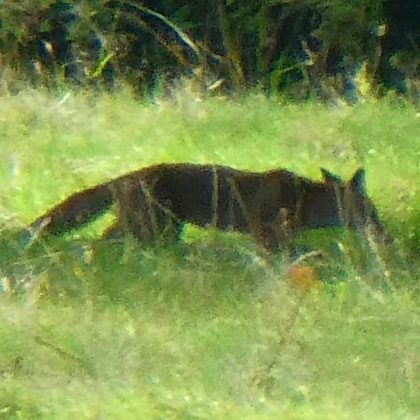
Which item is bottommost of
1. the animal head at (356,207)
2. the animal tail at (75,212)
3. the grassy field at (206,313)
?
the grassy field at (206,313)

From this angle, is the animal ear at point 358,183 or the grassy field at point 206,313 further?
the animal ear at point 358,183

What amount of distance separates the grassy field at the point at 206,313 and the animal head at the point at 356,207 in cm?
7

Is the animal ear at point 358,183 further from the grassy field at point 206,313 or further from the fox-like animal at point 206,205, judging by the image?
the grassy field at point 206,313

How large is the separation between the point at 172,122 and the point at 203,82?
0.99 meters

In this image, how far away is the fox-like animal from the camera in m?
4.56

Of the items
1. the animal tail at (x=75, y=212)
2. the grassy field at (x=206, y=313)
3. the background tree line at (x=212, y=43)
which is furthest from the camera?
the background tree line at (x=212, y=43)

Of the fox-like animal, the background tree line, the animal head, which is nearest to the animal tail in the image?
the fox-like animal

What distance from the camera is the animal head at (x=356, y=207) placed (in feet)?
14.9

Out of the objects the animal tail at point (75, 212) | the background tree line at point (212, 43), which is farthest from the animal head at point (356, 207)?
the background tree line at point (212, 43)

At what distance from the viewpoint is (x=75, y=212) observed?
4.56m

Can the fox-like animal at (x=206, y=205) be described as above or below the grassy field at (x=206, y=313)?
above

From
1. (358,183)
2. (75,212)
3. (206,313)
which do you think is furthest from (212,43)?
(206,313)

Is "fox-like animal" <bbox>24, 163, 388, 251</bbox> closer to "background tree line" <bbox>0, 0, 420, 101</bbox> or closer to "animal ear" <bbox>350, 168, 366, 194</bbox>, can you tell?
"animal ear" <bbox>350, 168, 366, 194</bbox>

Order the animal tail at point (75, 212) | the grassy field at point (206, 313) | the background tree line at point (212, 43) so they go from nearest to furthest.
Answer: the grassy field at point (206, 313)
the animal tail at point (75, 212)
the background tree line at point (212, 43)
